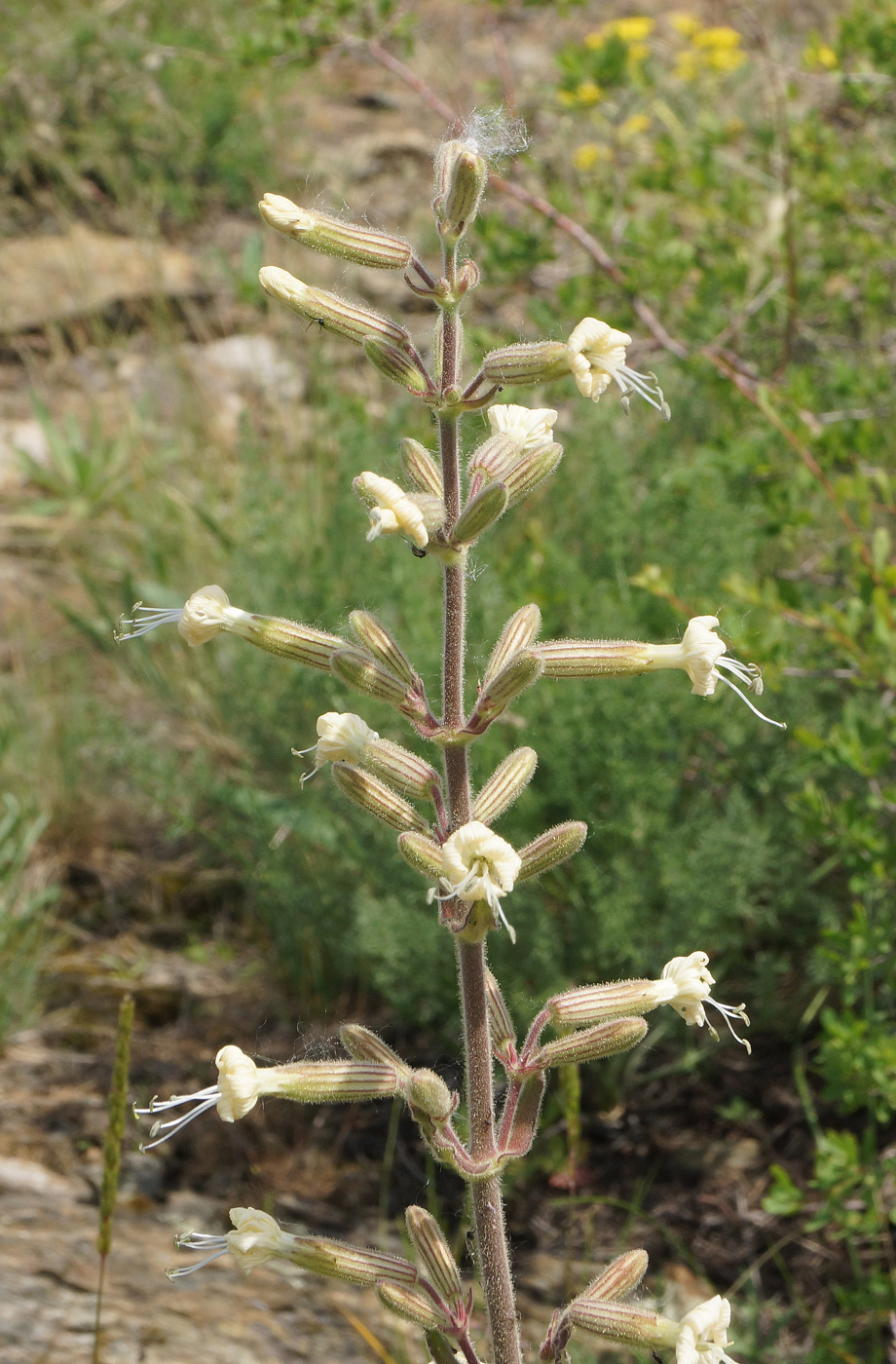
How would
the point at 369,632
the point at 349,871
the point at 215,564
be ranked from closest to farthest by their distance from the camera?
the point at 369,632 < the point at 349,871 < the point at 215,564

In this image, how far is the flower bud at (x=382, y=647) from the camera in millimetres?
1652

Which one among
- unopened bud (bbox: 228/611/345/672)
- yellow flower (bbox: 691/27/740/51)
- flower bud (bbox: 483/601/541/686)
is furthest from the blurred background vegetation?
unopened bud (bbox: 228/611/345/672)

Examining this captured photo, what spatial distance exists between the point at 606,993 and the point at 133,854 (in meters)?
2.96

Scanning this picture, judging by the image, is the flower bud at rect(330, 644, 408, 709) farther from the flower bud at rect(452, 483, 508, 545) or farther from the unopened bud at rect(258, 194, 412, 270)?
the unopened bud at rect(258, 194, 412, 270)

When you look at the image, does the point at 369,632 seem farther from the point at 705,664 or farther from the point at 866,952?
the point at 866,952

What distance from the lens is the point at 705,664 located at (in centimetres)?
167

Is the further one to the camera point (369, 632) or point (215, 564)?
point (215, 564)

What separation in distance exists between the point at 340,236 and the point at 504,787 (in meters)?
0.78

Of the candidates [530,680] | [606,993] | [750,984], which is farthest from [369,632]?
[750,984]

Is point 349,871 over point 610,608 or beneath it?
beneath

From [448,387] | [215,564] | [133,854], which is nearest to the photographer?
[448,387]

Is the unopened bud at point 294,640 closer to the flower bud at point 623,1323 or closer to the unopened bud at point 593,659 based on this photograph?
the unopened bud at point 593,659

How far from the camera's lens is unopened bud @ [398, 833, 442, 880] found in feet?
4.88

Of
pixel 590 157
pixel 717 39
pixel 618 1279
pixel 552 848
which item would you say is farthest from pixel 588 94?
pixel 618 1279
